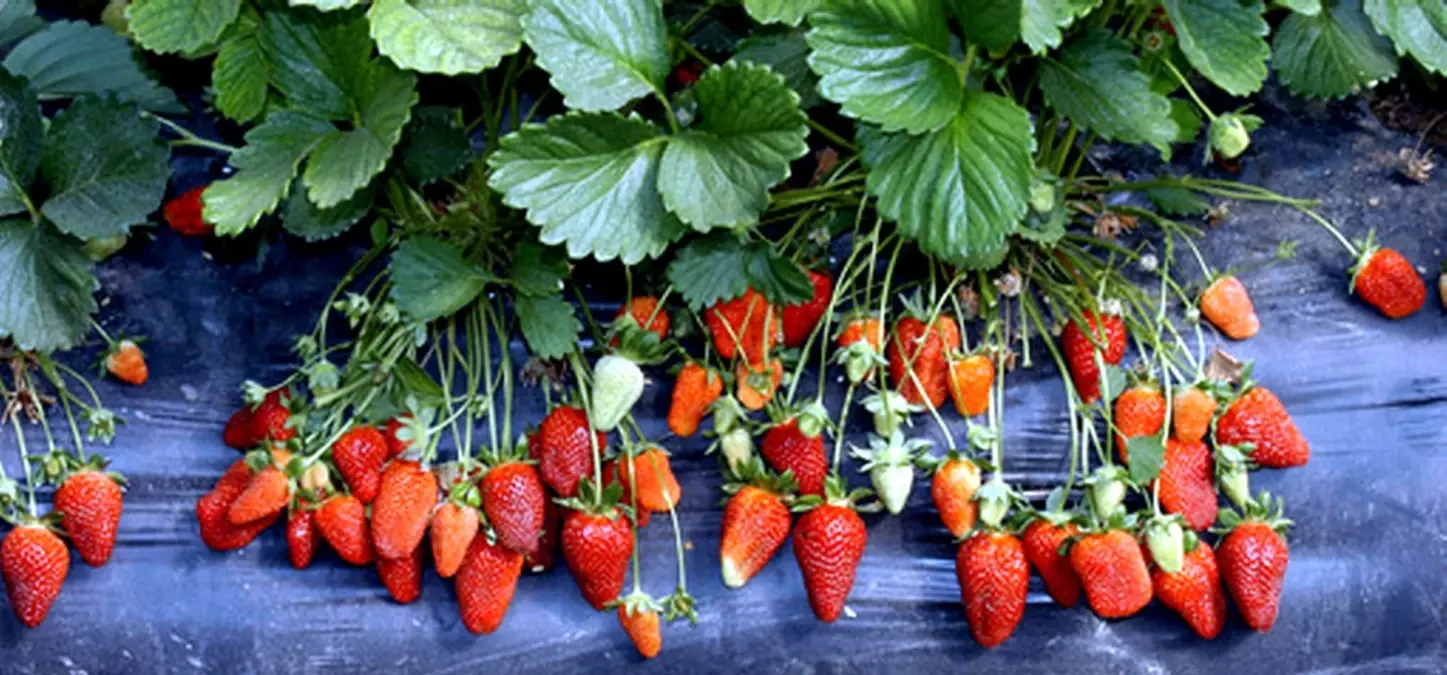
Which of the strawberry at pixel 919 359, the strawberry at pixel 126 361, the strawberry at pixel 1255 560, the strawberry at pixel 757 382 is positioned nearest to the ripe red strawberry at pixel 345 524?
the strawberry at pixel 126 361

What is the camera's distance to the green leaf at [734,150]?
135 centimetres

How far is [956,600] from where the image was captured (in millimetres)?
1502

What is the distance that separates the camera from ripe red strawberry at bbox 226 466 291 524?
1.47m

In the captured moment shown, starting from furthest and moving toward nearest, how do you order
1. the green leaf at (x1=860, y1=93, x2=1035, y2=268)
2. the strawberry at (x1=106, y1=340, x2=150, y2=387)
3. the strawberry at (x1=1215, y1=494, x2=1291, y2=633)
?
the strawberry at (x1=106, y1=340, x2=150, y2=387), the strawberry at (x1=1215, y1=494, x2=1291, y2=633), the green leaf at (x1=860, y1=93, x2=1035, y2=268)

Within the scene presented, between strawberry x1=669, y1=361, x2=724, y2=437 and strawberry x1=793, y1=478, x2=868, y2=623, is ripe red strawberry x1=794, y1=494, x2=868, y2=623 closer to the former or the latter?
strawberry x1=793, y1=478, x2=868, y2=623

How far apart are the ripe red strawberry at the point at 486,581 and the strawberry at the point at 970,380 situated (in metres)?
0.40

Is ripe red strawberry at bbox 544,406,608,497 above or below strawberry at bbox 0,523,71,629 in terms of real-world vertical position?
above

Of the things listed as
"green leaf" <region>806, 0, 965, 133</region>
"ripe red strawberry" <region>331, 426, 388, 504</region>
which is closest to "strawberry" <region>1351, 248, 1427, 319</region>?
"green leaf" <region>806, 0, 965, 133</region>

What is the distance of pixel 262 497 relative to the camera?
1.47 meters

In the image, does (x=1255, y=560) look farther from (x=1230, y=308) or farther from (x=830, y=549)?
(x=830, y=549)

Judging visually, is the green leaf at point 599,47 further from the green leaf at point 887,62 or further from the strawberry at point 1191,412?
the strawberry at point 1191,412

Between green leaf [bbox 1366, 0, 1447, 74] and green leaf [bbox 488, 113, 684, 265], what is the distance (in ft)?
1.99

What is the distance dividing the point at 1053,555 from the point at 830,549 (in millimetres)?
187

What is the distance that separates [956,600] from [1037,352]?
0.24 meters
